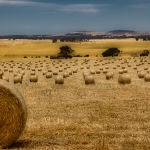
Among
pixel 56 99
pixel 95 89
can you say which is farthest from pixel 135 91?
pixel 56 99

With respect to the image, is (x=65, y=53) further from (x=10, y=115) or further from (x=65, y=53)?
(x=10, y=115)

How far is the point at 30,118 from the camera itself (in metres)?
21.6

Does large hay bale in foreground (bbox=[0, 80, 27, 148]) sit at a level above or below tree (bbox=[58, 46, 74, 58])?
above

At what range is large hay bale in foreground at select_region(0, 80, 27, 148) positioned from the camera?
15391 millimetres

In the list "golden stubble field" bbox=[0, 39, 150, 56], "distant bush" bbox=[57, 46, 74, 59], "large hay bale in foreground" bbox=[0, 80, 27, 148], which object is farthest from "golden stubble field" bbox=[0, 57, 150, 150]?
"golden stubble field" bbox=[0, 39, 150, 56]

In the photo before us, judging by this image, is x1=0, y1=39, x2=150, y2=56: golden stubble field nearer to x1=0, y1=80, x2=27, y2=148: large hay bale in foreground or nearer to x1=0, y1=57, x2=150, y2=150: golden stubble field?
x1=0, y1=57, x2=150, y2=150: golden stubble field

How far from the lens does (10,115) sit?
51.5 feet

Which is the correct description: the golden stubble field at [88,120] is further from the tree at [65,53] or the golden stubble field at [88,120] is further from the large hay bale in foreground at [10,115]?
the tree at [65,53]

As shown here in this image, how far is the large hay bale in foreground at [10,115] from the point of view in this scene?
606 inches

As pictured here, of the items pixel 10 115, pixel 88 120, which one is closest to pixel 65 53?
pixel 88 120

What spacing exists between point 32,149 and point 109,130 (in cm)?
402

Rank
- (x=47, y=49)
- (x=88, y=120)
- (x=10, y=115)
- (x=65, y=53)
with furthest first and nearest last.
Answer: (x=47, y=49) < (x=65, y=53) < (x=88, y=120) < (x=10, y=115)

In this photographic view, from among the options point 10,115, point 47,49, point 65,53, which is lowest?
point 47,49

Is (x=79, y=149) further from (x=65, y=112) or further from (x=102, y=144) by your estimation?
(x=65, y=112)
